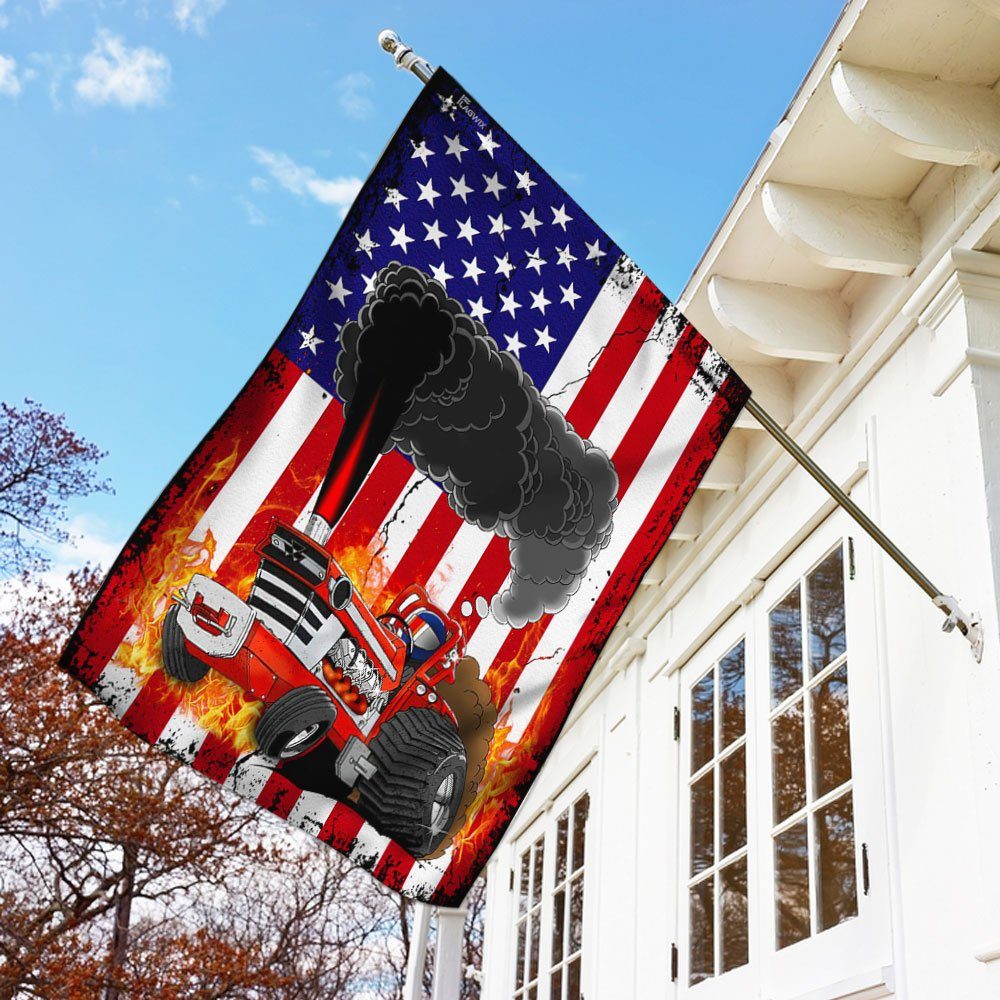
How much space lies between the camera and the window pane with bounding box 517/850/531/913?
7.66 meters

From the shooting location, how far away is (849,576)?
3760mm

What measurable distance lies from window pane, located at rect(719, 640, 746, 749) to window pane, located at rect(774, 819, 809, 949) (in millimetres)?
621

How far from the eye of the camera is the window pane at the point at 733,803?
4328mm

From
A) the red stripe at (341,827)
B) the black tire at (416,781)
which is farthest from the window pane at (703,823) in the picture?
the red stripe at (341,827)

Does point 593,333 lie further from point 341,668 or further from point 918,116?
point 341,668

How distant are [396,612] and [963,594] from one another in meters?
1.47

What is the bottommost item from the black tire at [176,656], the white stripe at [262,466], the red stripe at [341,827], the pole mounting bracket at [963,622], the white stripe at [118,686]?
the red stripe at [341,827]

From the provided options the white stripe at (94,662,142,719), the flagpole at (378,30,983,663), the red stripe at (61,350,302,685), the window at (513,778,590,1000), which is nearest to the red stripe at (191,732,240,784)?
the white stripe at (94,662,142,719)

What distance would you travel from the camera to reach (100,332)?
1032 inches

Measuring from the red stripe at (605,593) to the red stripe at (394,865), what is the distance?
0.18m

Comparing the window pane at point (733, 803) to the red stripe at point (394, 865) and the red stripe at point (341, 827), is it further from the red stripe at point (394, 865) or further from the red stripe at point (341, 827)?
the red stripe at point (341, 827)

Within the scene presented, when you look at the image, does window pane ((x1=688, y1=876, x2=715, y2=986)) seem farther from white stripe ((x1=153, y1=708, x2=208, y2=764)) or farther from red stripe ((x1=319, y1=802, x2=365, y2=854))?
white stripe ((x1=153, y1=708, x2=208, y2=764))

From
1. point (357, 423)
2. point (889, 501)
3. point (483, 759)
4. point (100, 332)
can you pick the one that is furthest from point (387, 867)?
point (100, 332)

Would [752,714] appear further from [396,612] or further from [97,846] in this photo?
[97,846]
